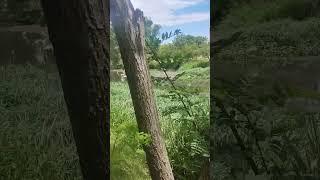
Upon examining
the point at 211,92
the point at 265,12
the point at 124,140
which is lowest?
the point at 124,140

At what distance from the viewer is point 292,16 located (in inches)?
66.1

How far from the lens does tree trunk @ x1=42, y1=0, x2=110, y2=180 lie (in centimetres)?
175

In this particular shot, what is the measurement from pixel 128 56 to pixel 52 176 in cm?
59

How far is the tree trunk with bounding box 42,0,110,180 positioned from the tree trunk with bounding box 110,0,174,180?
61mm

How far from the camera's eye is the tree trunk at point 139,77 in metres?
1.78

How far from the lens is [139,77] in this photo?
1802mm

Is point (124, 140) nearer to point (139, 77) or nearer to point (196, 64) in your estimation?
point (139, 77)

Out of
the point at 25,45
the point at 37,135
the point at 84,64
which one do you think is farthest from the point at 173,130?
the point at 25,45

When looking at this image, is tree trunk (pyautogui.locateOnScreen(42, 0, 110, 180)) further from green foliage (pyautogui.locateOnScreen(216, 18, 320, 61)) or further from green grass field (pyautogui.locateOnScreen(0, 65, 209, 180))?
green foliage (pyautogui.locateOnScreen(216, 18, 320, 61))

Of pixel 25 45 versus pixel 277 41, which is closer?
pixel 277 41

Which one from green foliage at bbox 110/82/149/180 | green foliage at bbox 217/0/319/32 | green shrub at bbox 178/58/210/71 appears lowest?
green foliage at bbox 110/82/149/180

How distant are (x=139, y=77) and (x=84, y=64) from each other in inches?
9.1

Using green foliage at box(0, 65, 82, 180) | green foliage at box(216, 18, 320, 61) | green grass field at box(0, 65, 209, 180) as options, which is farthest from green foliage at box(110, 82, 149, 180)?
green foliage at box(216, 18, 320, 61)

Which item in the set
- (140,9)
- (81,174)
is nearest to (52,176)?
(81,174)
